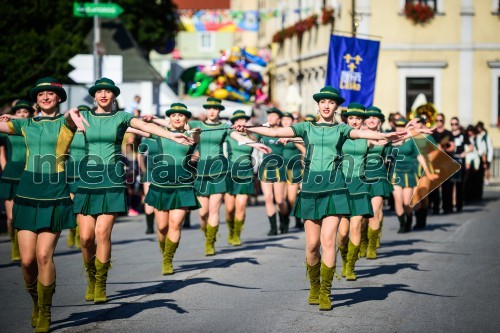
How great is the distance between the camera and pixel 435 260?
14.1 m

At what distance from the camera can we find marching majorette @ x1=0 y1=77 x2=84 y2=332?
344 inches

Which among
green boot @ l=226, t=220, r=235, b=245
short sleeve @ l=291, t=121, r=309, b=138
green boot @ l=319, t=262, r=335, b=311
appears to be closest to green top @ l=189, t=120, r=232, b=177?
green boot @ l=226, t=220, r=235, b=245

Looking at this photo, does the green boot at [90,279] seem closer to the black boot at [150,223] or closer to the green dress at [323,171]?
the green dress at [323,171]

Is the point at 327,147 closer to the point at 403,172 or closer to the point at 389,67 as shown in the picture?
the point at 403,172

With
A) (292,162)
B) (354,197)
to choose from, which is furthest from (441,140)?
(354,197)

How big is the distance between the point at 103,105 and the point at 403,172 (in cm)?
856

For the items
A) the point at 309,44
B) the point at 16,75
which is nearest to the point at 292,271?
the point at 16,75

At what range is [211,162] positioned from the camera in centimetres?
1495

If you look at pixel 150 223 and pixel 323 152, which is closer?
pixel 323 152

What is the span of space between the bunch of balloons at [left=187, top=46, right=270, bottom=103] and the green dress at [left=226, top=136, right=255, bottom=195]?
48.3 feet

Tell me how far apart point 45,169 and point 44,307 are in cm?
118

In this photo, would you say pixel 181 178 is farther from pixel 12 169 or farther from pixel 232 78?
pixel 232 78

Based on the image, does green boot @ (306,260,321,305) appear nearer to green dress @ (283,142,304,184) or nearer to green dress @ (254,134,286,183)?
green dress @ (254,134,286,183)

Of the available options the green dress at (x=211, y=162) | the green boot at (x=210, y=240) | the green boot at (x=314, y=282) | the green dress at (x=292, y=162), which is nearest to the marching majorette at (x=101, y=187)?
the green boot at (x=314, y=282)
